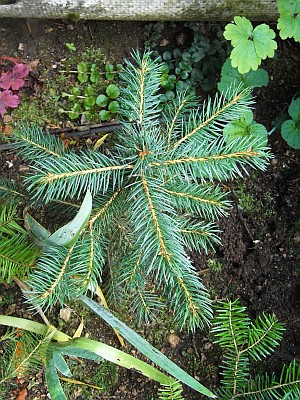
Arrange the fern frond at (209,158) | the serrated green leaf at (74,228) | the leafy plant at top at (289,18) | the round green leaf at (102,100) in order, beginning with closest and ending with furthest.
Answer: the serrated green leaf at (74,228)
the fern frond at (209,158)
the leafy plant at top at (289,18)
the round green leaf at (102,100)

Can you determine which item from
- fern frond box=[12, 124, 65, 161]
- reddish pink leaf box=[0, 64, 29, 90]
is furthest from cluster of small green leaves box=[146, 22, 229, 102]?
fern frond box=[12, 124, 65, 161]

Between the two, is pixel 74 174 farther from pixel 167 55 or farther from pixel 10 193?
pixel 167 55

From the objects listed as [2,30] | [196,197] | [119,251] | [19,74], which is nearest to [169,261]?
[196,197]

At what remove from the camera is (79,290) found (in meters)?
1.20

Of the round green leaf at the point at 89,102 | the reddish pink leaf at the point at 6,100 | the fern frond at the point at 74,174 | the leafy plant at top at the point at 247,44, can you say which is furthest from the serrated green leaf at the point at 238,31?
the reddish pink leaf at the point at 6,100

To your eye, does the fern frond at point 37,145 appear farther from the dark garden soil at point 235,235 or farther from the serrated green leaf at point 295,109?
the serrated green leaf at point 295,109

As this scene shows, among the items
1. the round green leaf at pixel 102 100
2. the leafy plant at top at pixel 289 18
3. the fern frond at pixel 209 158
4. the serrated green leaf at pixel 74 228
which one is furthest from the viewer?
the round green leaf at pixel 102 100

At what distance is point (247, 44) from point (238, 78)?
0.17 meters

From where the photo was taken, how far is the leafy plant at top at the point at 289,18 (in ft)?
5.24

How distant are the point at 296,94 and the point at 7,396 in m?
1.54

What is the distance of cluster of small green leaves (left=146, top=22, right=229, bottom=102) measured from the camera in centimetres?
187

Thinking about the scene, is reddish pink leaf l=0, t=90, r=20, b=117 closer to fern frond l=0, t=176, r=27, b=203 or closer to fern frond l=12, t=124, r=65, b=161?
fern frond l=0, t=176, r=27, b=203

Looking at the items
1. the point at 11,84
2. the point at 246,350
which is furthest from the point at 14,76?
the point at 246,350

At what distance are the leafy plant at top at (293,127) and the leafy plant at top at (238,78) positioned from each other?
0.14 metres
